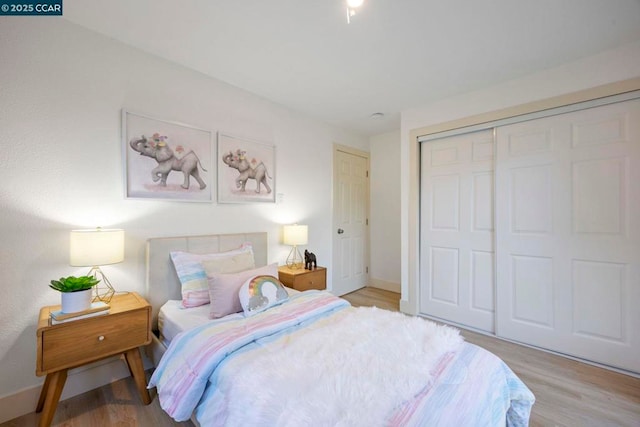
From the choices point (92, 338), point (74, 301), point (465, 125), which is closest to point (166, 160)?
point (74, 301)

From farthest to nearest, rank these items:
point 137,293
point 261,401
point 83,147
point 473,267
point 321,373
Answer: point 473,267 → point 137,293 → point 83,147 → point 321,373 → point 261,401

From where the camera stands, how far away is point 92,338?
1.52 metres

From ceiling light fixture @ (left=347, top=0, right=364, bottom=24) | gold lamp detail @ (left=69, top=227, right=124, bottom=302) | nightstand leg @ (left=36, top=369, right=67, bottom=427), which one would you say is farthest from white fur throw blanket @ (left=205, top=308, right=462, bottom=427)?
ceiling light fixture @ (left=347, top=0, right=364, bottom=24)

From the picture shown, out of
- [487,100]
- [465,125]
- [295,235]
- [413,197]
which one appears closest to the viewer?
[487,100]

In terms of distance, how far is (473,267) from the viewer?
9.24 feet

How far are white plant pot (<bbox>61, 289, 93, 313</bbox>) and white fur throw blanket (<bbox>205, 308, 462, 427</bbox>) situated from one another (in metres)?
0.97

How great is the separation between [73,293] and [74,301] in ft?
0.16

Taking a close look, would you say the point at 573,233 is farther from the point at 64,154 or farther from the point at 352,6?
the point at 64,154

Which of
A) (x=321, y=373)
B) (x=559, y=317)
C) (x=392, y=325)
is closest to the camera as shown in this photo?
(x=321, y=373)

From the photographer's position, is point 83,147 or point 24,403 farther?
point 83,147

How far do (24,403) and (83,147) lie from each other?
168 cm

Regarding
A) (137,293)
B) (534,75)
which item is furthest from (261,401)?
(534,75)

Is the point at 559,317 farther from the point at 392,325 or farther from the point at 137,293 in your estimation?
the point at 137,293

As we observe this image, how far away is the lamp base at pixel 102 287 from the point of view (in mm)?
1854
